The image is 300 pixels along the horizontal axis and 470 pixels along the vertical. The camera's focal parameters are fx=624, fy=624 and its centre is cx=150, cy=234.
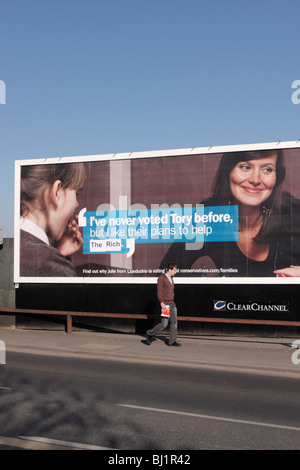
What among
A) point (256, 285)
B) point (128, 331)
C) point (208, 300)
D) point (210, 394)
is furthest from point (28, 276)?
point (210, 394)

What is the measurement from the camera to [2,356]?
549 inches

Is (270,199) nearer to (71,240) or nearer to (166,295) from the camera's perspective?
(166,295)

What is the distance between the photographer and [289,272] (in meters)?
16.9

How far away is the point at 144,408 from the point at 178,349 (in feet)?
21.2

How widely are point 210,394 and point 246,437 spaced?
2.75m

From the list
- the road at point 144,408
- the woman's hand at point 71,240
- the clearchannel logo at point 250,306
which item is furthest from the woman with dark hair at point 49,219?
the road at point 144,408

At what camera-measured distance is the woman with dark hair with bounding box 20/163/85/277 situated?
19.3 m

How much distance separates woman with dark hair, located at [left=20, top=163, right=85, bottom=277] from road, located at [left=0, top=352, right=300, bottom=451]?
273 inches

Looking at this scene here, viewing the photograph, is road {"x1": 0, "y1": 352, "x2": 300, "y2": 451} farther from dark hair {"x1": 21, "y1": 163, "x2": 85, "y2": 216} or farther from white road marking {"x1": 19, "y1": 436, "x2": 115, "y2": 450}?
dark hair {"x1": 21, "y1": 163, "x2": 85, "y2": 216}

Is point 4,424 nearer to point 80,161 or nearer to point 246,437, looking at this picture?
point 246,437

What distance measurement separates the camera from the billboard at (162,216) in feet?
56.3

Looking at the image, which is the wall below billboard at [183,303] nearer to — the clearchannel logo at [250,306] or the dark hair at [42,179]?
the clearchannel logo at [250,306]

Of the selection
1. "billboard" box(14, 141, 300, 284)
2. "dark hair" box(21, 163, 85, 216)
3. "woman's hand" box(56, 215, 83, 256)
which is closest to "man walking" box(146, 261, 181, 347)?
"billboard" box(14, 141, 300, 284)

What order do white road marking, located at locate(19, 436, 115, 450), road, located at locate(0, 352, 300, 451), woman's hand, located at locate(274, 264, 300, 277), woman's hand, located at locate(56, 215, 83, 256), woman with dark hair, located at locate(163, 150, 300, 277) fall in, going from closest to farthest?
white road marking, located at locate(19, 436, 115, 450) < road, located at locate(0, 352, 300, 451) < woman's hand, located at locate(274, 264, 300, 277) < woman with dark hair, located at locate(163, 150, 300, 277) < woman's hand, located at locate(56, 215, 83, 256)
